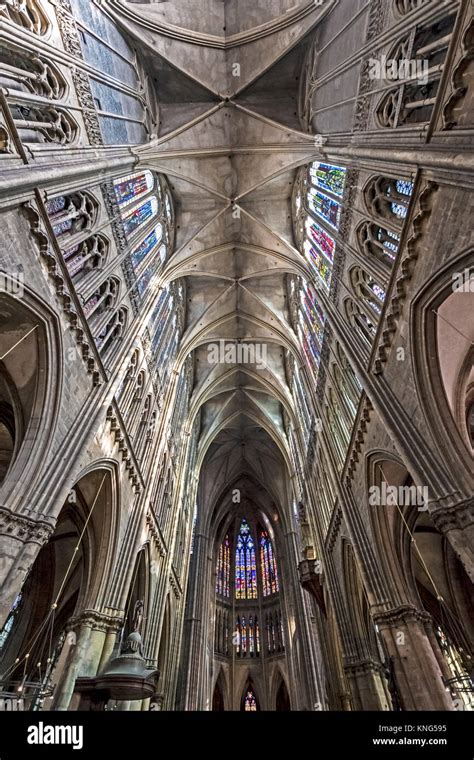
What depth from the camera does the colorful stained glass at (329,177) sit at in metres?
12.3

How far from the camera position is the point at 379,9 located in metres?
9.01

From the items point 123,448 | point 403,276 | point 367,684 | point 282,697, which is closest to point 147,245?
point 123,448

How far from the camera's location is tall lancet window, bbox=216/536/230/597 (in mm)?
28305

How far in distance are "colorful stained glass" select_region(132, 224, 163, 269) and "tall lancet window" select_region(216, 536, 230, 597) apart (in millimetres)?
24145

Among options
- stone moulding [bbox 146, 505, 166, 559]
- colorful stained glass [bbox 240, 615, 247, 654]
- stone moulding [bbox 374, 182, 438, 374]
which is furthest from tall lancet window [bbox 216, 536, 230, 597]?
stone moulding [bbox 374, 182, 438, 374]

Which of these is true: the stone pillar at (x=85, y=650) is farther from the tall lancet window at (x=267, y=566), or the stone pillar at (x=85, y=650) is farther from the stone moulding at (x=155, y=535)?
the tall lancet window at (x=267, y=566)

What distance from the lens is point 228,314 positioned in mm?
20859

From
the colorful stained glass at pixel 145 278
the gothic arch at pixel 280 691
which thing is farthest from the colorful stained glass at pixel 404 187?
the gothic arch at pixel 280 691

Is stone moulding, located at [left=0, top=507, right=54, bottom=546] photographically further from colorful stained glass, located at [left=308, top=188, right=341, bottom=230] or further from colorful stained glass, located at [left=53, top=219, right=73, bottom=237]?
colorful stained glass, located at [left=308, top=188, right=341, bottom=230]

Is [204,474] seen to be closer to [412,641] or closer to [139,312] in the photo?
[139,312]

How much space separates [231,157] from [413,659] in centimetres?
1847

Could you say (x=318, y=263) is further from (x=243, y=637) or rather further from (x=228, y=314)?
(x=243, y=637)

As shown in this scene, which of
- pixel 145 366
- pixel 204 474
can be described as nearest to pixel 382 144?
pixel 145 366

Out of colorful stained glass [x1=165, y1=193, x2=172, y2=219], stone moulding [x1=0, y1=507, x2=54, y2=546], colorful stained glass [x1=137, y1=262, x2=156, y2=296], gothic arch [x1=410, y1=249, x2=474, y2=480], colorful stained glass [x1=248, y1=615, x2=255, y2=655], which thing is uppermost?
colorful stained glass [x1=165, y1=193, x2=172, y2=219]
